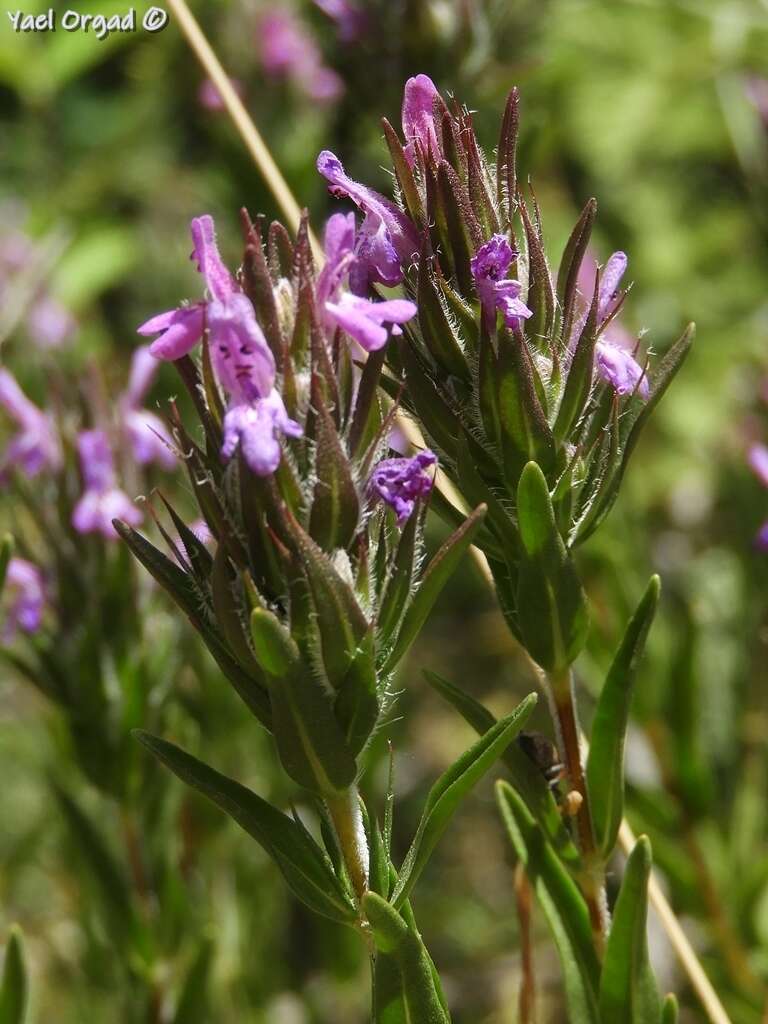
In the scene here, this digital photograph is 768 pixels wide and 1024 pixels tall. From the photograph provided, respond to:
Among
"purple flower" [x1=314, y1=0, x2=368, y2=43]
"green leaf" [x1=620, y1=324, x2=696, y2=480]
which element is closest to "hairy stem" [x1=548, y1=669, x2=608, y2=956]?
"green leaf" [x1=620, y1=324, x2=696, y2=480]

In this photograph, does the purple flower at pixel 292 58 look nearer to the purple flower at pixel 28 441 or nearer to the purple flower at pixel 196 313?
the purple flower at pixel 28 441

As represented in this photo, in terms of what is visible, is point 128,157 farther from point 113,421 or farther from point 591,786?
point 591,786

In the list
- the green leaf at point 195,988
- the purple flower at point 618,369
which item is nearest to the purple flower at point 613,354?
the purple flower at point 618,369

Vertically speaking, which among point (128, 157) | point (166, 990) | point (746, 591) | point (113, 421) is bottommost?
point (746, 591)

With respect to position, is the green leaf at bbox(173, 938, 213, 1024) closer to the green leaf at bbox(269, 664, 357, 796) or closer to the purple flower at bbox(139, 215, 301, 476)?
Answer: the green leaf at bbox(269, 664, 357, 796)

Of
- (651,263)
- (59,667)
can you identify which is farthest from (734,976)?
(651,263)

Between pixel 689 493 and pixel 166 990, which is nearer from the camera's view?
pixel 166 990
